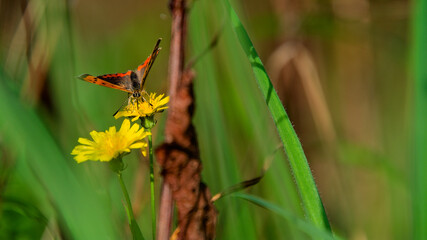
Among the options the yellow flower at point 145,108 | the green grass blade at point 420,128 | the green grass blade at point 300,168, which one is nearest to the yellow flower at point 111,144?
the yellow flower at point 145,108

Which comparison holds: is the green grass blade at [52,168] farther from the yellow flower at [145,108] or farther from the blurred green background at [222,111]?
the yellow flower at [145,108]

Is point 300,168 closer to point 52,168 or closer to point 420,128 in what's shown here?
point 420,128

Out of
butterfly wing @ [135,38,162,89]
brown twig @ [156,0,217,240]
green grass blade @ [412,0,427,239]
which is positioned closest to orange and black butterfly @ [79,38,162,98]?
butterfly wing @ [135,38,162,89]

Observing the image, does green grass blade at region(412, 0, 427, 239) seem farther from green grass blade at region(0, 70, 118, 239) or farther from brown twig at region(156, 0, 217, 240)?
green grass blade at region(0, 70, 118, 239)

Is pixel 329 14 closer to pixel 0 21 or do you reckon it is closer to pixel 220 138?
pixel 220 138

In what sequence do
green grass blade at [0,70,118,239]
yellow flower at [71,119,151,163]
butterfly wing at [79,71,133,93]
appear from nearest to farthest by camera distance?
green grass blade at [0,70,118,239] → yellow flower at [71,119,151,163] → butterfly wing at [79,71,133,93]

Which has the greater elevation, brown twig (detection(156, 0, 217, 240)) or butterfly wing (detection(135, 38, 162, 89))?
butterfly wing (detection(135, 38, 162, 89))
